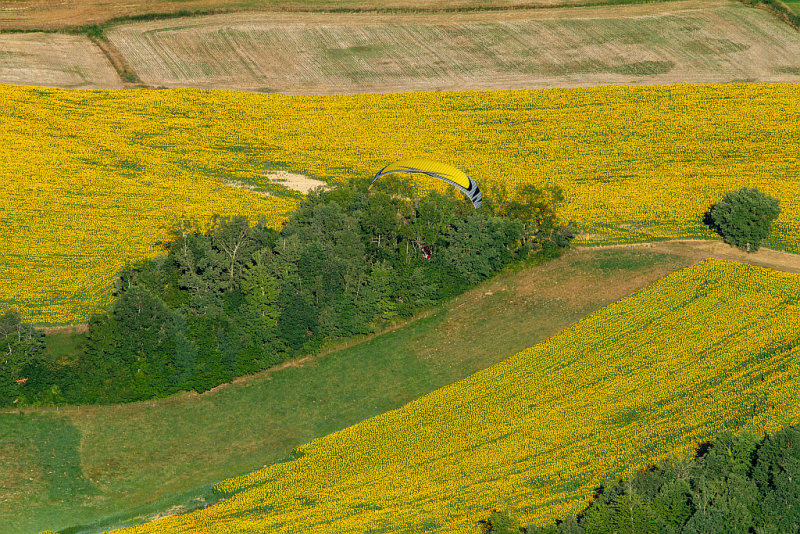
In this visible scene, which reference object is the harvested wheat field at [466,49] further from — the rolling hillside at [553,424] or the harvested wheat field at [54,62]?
the rolling hillside at [553,424]

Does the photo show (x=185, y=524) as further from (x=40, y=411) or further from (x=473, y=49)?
(x=473, y=49)

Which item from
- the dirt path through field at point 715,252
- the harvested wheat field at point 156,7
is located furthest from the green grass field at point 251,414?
the harvested wheat field at point 156,7

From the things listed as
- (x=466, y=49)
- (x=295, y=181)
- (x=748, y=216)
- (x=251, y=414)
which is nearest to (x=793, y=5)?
(x=466, y=49)

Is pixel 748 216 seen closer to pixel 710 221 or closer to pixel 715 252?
pixel 715 252

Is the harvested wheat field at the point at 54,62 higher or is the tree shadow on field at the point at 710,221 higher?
the harvested wheat field at the point at 54,62

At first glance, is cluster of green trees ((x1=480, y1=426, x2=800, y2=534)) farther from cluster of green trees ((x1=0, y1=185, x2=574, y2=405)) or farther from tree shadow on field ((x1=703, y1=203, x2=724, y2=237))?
tree shadow on field ((x1=703, y1=203, x2=724, y2=237))

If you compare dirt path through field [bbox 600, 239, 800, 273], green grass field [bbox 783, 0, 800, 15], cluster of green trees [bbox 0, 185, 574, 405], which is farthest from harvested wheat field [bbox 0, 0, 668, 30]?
dirt path through field [bbox 600, 239, 800, 273]

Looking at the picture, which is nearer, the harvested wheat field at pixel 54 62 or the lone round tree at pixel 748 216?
the lone round tree at pixel 748 216
